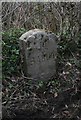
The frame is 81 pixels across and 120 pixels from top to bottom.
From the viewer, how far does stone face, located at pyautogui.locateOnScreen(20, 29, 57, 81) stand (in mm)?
4184

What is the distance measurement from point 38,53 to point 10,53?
44 centimetres

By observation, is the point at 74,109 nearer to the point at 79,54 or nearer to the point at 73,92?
the point at 73,92

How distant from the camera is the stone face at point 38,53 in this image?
418 cm

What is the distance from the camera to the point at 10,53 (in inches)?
177

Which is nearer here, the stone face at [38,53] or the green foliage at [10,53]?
the stone face at [38,53]

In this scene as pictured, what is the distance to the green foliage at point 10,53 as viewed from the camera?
4332mm

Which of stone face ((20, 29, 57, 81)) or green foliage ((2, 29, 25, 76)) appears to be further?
green foliage ((2, 29, 25, 76))

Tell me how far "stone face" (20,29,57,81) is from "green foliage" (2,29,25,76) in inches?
5.3

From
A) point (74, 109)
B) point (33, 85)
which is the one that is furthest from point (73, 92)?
point (33, 85)

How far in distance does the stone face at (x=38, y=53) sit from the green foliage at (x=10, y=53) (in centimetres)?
13

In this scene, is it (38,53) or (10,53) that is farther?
(10,53)

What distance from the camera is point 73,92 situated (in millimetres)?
4281

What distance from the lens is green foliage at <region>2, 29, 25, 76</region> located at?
14.2 ft

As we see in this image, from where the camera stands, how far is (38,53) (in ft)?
14.0
